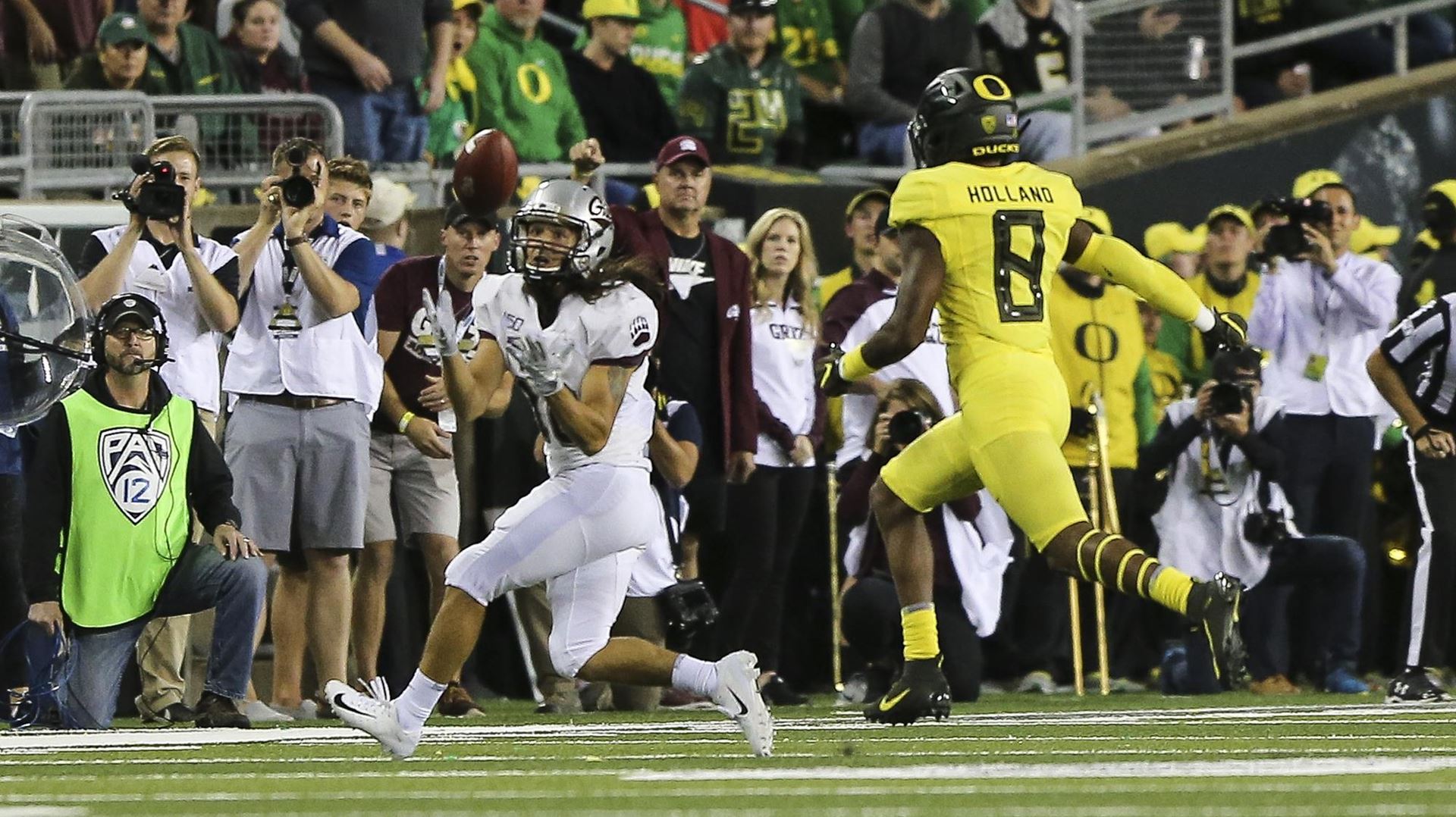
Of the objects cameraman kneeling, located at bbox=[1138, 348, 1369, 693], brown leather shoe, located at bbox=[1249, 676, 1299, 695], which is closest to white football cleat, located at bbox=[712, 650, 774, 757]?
brown leather shoe, located at bbox=[1249, 676, 1299, 695]

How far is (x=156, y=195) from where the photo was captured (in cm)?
932

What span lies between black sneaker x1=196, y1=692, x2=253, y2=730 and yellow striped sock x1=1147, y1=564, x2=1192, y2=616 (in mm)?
2956

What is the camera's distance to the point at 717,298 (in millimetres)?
10508

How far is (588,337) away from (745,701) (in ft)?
3.48

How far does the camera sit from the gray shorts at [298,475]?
972 cm

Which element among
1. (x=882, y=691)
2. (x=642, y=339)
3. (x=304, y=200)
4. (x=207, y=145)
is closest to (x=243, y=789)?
(x=642, y=339)

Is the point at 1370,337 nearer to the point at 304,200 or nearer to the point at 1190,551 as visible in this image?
the point at 1190,551

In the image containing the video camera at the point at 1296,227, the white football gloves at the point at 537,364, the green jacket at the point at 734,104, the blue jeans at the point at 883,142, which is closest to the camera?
the white football gloves at the point at 537,364

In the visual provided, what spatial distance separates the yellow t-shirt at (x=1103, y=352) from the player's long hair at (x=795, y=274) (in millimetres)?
1311

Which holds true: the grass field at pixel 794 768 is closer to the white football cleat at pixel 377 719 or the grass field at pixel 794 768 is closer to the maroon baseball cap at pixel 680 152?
the white football cleat at pixel 377 719

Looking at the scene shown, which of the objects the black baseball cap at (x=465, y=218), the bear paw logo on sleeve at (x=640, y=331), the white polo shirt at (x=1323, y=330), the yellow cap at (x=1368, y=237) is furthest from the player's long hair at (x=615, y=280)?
the yellow cap at (x=1368, y=237)

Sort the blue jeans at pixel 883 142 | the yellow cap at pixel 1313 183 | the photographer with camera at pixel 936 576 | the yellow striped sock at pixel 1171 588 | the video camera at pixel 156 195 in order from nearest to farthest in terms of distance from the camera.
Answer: the yellow striped sock at pixel 1171 588
the video camera at pixel 156 195
the photographer with camera at pixel 936 576
the yellow cap at pixel 1313 183
the blue jeans at pixel 883 142

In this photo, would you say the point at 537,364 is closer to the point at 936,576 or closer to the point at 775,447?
the point at 936,576

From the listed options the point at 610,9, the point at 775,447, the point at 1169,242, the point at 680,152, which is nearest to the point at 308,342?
the point at 680,152
